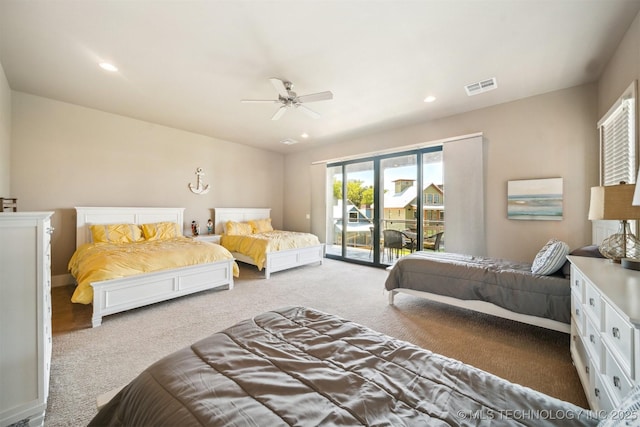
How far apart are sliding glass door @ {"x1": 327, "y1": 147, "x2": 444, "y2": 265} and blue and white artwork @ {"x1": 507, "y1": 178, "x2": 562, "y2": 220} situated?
103 cm

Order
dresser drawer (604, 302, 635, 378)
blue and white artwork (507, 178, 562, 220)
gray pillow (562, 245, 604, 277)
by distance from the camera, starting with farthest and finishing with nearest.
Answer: blue and white artwork (507, 178, 562, 220) < gray pillow (562, 245, 604, 277) < dresser drawer (604, 302, 635, 378)

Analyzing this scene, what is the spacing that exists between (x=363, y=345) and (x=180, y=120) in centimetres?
491

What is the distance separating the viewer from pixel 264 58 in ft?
8.64

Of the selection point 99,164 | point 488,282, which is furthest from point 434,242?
point 99,164

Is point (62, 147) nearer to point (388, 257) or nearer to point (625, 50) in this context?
point (388, 257)

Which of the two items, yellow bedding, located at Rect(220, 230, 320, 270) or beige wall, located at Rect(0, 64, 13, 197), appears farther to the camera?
yellow bedding, located at Rect(220, 230, 320, 270)

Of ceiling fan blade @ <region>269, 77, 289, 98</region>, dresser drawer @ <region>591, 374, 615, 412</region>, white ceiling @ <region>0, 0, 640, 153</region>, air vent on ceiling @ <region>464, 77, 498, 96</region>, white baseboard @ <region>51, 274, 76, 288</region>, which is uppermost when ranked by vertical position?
white ceiling @ <region>0, 0, 640, 153</region>

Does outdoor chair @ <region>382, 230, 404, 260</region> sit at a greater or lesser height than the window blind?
lesser

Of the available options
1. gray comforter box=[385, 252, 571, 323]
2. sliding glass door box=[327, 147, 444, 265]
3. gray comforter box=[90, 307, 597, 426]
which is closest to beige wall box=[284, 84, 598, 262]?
sliding glass door box=[327, 147, 444, 265]

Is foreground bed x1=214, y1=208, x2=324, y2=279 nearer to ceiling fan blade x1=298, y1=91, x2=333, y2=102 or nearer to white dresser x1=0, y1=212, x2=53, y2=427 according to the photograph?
ceiling fan blade x1=298, y1=91, x2=333, y2=102

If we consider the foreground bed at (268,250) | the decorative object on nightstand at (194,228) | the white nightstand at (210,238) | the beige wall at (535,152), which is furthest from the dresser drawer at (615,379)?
the decorative object on nightstand at (194,228)

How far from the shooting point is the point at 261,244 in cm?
454

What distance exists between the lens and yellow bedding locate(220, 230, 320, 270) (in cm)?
448

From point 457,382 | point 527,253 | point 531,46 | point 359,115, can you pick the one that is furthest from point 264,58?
point 527,253
